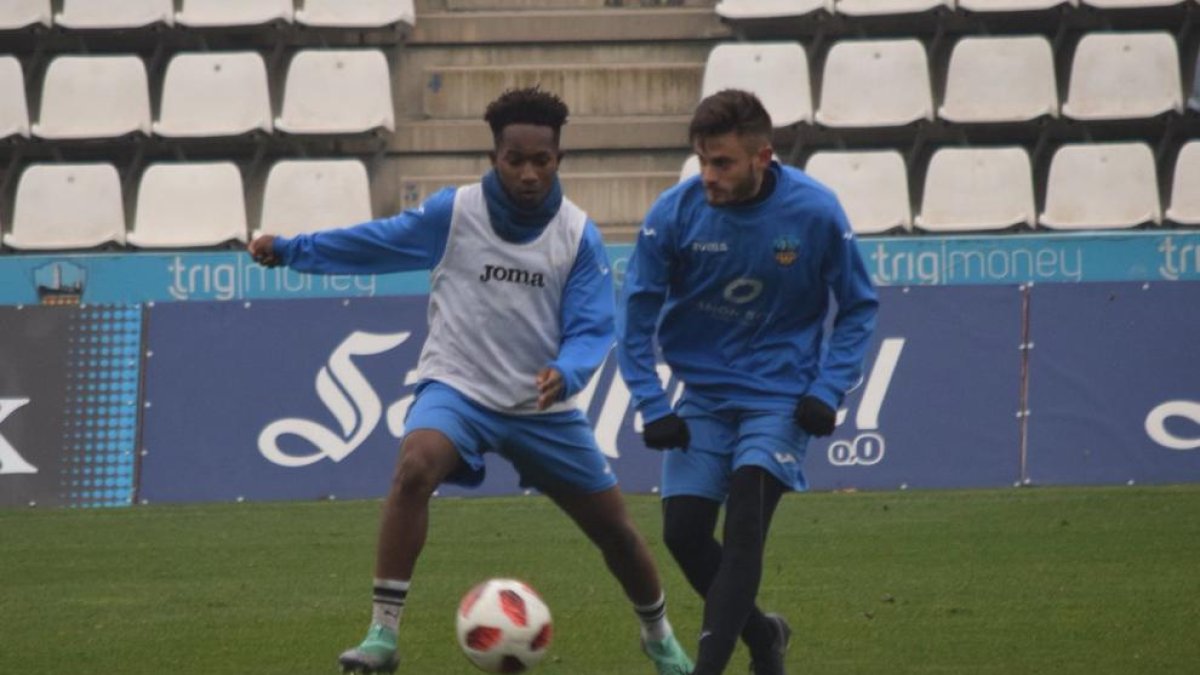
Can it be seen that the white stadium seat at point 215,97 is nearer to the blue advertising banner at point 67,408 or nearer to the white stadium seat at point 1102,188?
the blue advertising banner at point 67,408

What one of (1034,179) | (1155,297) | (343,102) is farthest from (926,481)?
(343,102)

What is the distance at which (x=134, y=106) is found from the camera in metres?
18.8

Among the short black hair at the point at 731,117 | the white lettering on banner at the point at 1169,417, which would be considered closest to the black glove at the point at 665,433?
the short black hair at the point at 731,117

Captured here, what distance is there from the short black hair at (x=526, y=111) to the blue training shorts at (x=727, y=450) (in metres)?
1.02

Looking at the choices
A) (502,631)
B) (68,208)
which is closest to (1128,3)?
(68,208)

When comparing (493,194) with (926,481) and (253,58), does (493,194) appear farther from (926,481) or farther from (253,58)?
(253,58)

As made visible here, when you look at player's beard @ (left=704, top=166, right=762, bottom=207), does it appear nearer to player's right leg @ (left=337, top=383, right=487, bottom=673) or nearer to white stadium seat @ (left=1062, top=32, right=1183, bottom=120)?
player's right leg @ (left=337, top=383, right=487, bottom=673)

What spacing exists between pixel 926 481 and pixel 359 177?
6.09 meters

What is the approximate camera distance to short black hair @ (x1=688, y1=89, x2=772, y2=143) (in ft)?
20.7

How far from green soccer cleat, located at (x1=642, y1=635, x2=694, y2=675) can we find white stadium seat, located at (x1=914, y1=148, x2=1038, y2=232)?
35.1ft

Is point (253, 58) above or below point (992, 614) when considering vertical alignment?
above

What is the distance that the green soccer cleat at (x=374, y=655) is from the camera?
6.66 meters

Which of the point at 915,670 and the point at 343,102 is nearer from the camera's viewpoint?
→ the point at 915,670

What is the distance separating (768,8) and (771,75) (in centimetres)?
81
